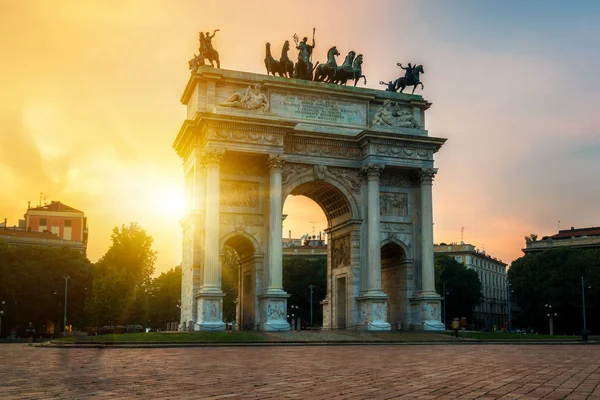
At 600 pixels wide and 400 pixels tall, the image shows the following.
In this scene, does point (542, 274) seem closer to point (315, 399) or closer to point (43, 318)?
point (43, 318)

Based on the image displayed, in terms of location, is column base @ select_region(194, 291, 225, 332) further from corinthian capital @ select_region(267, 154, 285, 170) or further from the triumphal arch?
corinthian capital @ select_region(267, 154, 285, 170)

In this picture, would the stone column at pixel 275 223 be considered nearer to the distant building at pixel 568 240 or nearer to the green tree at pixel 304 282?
the green tree at pixel 304 282

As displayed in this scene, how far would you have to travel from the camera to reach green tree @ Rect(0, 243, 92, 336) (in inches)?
2968

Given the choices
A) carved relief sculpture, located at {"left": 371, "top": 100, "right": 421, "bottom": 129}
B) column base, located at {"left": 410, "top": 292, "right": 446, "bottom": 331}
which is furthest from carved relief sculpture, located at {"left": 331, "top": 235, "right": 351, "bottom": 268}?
carved relief sculpture, located at {"left": 371, "top": 100, "right": 421, "bottom": 129}

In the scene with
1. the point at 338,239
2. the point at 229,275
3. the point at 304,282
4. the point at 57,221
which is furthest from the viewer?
the point at 57,221

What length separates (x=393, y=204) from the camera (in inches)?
1956

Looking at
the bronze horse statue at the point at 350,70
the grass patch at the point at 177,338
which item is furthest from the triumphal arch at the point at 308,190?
the grass patch at the point at 177,338

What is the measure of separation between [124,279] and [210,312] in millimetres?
34583

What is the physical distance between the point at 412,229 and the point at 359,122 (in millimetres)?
8313

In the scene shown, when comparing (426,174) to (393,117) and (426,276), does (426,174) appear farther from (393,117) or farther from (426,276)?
(426,276)

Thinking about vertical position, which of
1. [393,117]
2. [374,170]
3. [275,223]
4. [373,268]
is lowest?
[373,268]

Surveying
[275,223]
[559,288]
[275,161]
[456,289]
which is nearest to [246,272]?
[275,223]

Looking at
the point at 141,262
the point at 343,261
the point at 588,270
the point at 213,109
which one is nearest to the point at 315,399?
the point at 213,109

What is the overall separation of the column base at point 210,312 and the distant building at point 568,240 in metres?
77.3
